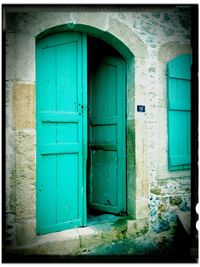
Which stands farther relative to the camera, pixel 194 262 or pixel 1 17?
pixel 194 262

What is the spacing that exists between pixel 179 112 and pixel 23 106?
2018 mm

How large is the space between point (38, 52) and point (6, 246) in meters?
1.99

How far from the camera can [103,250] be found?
311 centimetres

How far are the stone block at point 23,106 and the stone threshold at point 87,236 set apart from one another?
3.94 feet

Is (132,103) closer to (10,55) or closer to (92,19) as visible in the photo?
(92,19)

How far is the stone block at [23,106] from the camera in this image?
2.63 m

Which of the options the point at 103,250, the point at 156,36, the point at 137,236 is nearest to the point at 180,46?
the point at 156,36

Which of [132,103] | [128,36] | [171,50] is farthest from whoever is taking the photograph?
[171,50]

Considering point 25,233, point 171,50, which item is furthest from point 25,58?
point 171,50

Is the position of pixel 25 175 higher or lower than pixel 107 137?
lower

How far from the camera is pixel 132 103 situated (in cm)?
335

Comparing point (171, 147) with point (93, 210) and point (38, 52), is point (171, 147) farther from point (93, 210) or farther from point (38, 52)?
point (38, 52)

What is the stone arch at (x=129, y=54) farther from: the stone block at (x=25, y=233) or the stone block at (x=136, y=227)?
the stone block at (x=25, y=233)

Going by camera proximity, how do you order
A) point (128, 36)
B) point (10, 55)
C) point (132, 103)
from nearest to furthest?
1. point (10, 55)
2. point (128, 36)
3. point (132, 103)
